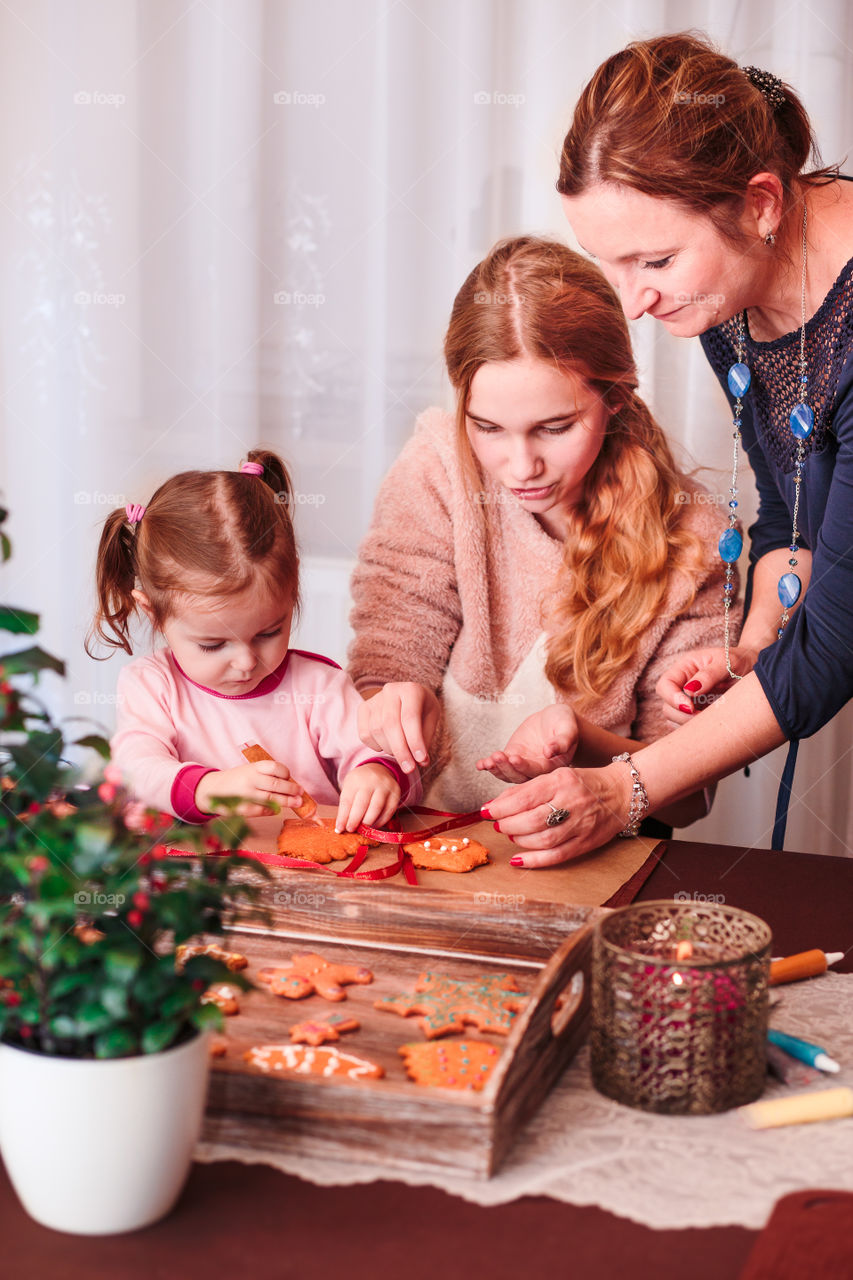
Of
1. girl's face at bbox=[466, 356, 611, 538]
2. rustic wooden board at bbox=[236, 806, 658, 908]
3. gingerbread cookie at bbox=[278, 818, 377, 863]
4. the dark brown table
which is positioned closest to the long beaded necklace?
girl's face at bbox=[466, 356, 611, 538]

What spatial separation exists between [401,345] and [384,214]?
0.89 feet

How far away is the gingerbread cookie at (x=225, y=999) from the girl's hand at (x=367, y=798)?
45 cm

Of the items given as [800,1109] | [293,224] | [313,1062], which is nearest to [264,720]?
[313,1062]

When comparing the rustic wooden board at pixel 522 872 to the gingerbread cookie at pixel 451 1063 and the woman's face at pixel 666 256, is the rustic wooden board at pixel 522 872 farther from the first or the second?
the woman's face at pixel 666 256

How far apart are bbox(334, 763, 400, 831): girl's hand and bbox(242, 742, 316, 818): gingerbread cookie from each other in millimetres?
34

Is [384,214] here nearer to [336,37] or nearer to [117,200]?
[336,37]

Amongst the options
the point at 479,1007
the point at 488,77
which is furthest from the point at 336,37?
the point at 479,1007

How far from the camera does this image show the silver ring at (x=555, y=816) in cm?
137

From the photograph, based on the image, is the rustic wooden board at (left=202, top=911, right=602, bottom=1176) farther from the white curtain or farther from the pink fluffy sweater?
the white curtain

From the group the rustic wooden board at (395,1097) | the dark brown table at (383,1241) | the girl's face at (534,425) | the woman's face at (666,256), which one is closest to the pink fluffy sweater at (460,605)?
the girl's face at (534,425)

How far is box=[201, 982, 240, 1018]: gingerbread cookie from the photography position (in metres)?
0.96

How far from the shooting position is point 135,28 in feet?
8.56

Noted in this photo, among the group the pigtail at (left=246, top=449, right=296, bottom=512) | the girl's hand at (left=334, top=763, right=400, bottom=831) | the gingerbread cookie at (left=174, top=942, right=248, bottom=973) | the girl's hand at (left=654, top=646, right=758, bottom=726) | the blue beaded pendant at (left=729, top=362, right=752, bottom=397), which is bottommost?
the girl's hand at (left=334, top=763, right=400, bottom=831)

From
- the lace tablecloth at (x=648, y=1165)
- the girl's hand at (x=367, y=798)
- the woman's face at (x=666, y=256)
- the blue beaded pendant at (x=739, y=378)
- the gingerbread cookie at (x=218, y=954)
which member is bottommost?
the girl's hand at (x=367, y=798)
